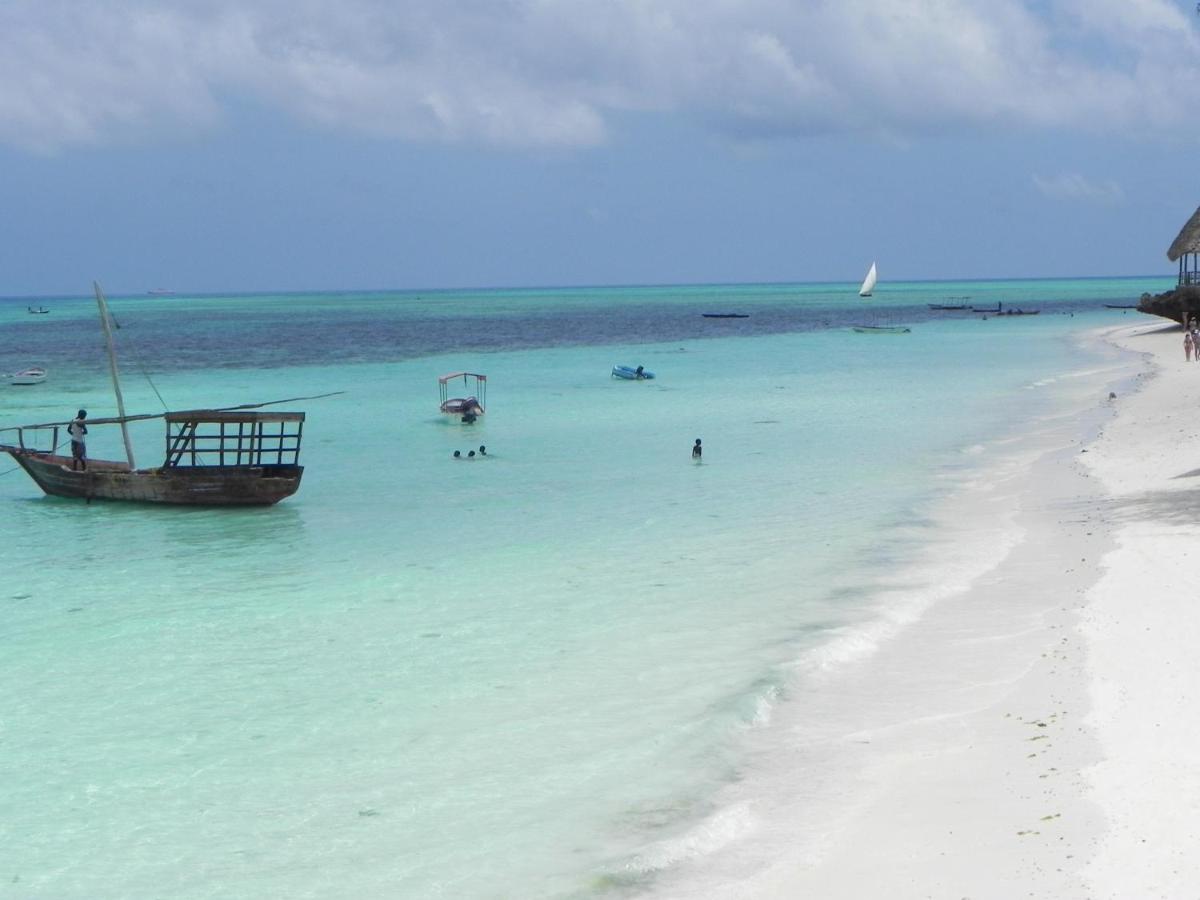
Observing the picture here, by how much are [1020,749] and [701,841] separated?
280 centimetres

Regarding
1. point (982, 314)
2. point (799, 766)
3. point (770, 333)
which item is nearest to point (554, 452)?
point (799, 766)

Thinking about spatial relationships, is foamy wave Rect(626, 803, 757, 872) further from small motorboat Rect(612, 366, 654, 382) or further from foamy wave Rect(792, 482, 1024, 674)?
small motorboat Rect(612, 366, 654, 382)

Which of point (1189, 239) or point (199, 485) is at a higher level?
point (1189, 239)

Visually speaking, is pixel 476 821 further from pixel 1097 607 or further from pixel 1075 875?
pixel 1097 607

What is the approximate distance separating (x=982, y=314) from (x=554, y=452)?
9540cm

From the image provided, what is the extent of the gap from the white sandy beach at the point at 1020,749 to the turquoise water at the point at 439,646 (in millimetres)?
868

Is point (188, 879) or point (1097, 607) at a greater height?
point (1097, 607)

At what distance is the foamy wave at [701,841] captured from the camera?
8445 mm

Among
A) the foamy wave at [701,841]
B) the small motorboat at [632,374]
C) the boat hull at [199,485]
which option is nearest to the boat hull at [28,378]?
the small motorboat at [632,374]

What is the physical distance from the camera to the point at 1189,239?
160 feet

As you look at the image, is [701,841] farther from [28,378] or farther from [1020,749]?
[28,378]

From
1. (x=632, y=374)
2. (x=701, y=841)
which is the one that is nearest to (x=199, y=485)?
(x=701, y=841)

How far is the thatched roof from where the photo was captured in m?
48.6

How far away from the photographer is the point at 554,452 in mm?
31406
